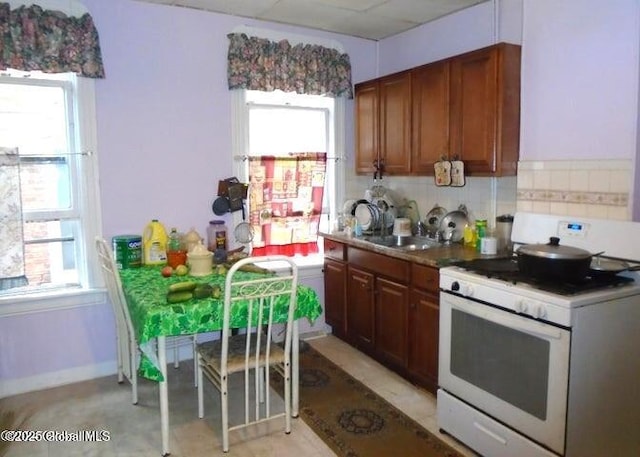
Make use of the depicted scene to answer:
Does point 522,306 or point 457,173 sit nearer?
point 522,306

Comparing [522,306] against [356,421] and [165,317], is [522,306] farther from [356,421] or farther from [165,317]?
[165,317]

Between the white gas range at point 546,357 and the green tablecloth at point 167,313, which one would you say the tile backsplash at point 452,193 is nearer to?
the white gas range at point 546,357

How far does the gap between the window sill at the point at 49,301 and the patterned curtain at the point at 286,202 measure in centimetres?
115

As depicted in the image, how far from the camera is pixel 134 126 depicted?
3.21 meters

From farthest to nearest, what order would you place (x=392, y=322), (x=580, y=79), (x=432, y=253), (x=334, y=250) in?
(x=334, y=250) < (x=392, y=322) < (x=432, y=253) < (x=580, y=79)

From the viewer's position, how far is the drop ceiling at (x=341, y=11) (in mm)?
3168

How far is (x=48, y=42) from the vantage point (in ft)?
9.35

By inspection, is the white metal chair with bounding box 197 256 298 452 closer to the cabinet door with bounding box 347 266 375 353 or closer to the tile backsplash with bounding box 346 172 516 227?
the cabinet door with bounding box 347 266 375 353

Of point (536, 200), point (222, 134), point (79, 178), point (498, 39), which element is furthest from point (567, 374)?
point (79, 178)

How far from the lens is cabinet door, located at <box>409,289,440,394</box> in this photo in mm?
2795

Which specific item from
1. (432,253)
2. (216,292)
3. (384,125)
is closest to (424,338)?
(432,253)

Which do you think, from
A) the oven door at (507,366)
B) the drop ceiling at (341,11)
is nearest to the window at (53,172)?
the drop ceiling at (341,11)

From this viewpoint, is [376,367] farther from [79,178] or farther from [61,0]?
[61,0]

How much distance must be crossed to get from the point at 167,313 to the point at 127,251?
1012 millimetres
